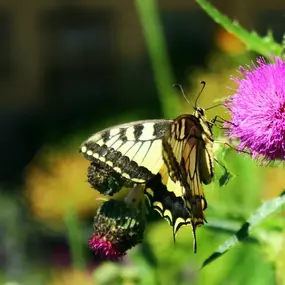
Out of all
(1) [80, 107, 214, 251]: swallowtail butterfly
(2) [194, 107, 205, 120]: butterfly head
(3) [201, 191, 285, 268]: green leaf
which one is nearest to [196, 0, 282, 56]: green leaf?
(2) [194, 107, 205, 120]: butterfly head

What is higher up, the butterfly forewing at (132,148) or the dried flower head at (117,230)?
the butterfly forewing at (132,148)

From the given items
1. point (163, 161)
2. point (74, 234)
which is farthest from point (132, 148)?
point (74, 234)

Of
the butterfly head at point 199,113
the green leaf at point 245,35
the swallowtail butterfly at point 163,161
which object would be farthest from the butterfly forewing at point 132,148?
the green leaf at point 245,35

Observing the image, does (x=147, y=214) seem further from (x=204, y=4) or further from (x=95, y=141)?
(x=204, y=4)

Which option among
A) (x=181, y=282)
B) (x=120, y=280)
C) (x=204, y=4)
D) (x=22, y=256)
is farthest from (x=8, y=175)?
(x=204, y=4)

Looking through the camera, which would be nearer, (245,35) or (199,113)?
(199,113)

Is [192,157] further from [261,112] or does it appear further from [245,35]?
[245,35]

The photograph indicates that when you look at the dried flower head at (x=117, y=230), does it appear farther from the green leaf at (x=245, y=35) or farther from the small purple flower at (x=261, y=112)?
the green leaf at (x=245, y=35)
